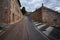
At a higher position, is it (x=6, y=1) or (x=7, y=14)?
(x=6, y=1)

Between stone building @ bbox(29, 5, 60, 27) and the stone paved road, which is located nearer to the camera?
the stone paved road

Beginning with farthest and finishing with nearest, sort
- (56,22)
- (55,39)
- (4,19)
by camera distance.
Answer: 1. (56,22)
2. (4,19)
3. (55,39)

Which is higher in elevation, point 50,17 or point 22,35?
point 50,17

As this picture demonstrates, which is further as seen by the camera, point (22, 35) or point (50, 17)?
point (50, 17)

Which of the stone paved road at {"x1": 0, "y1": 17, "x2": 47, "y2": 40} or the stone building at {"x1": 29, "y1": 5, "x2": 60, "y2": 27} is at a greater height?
the stone building at {"x1": 29, "y1": 5, "x2": 60, "y2": 27}

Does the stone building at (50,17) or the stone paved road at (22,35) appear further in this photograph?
the stone building at (50,17)

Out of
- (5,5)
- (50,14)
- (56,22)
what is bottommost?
(56,22)

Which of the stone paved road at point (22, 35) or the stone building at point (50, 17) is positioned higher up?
the stone building at point (50, 17)

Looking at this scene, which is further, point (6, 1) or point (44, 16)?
point (44, 16)

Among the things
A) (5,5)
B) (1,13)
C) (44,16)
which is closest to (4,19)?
(1,13)

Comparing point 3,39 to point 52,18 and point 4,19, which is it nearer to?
point 4,19

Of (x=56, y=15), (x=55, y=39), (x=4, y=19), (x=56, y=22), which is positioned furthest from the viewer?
(x=56, y=15)

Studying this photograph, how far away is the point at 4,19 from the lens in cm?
1908

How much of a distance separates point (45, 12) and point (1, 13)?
994 cm
